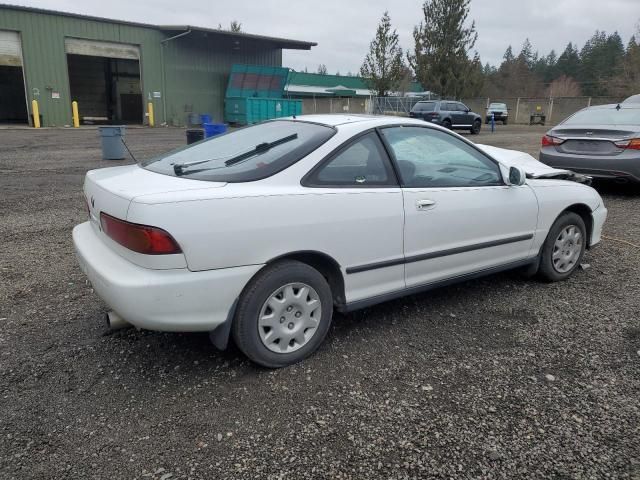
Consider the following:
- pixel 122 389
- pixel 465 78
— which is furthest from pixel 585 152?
pixel 465 78

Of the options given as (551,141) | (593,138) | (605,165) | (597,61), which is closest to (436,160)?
(605,165)

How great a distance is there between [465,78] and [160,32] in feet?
76.6

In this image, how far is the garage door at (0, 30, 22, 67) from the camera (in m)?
22.7

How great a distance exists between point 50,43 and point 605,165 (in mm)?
24971

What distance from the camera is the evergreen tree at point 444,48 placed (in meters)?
39.1

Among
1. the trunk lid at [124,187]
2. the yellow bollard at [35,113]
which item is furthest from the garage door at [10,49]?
the trunk lid at [124,187]

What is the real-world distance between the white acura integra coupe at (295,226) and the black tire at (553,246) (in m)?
0.26

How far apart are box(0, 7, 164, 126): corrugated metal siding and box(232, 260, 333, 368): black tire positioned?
Answer: 25800 millimetres

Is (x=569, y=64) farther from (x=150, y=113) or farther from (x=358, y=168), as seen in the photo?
(x=358, y=168)

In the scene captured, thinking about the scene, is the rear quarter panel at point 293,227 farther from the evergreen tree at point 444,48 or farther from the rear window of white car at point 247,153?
the evergreen tree at point 444,48

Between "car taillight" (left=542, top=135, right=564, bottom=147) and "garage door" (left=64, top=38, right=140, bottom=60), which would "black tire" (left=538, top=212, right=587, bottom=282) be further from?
"garage door" (left=64, top=38, right=140, bottom=60)

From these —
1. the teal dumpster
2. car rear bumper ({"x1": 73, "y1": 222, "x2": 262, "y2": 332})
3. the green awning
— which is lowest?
car rear bumper ({"x1": 73, "y1": 222, "x2": 262, "y2": 332})

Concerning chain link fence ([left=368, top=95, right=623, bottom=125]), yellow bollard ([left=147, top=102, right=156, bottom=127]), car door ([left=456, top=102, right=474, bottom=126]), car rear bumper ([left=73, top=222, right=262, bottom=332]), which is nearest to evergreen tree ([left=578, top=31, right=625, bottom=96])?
chain link fence ([left=368, top=95, right=623, bottom=125])

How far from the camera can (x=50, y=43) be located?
23781 mm
